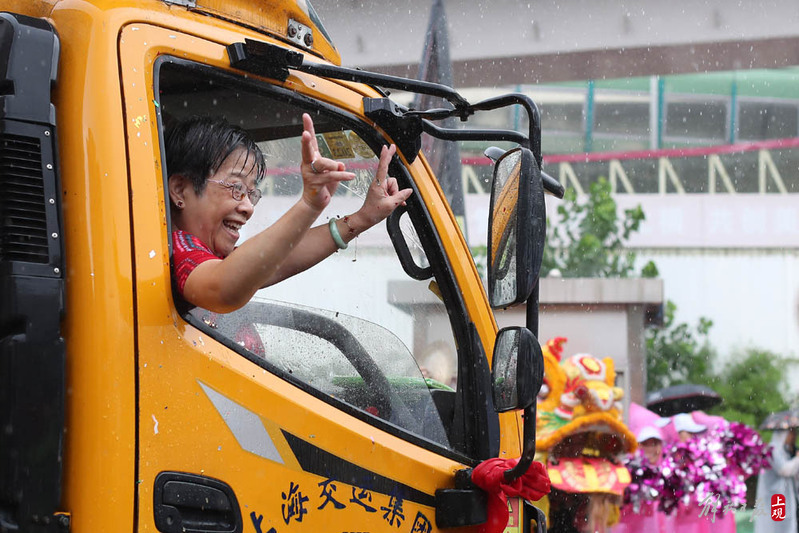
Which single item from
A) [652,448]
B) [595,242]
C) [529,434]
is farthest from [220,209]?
[595,242]

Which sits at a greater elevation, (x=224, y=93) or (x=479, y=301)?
(x=224, y=93)

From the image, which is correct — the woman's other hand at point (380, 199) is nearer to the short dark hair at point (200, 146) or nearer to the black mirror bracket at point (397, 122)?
the black mirror bracket at point (397, 122)

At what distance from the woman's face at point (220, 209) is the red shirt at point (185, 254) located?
78mm

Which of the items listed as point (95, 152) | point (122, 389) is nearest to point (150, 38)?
point (95, 152)

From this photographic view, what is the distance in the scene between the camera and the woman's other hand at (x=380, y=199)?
2.17 m

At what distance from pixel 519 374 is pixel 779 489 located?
22.3ft

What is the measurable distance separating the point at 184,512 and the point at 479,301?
3.27ft

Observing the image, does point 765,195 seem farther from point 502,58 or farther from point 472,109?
point 472,109

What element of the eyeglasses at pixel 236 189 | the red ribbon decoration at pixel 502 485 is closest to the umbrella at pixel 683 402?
the red ribbon decoration at pixel 502 485

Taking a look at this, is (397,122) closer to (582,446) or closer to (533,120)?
(533,120)

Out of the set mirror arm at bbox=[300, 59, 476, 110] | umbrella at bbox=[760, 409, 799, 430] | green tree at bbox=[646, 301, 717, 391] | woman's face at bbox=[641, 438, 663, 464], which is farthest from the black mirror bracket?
green tree at bbox=[646, 301, 717, 391]

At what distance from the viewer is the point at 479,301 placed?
2473 millimetres

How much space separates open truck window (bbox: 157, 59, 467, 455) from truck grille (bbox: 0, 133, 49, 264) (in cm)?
36

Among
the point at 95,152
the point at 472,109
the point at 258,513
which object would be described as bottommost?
the point at 258,513
